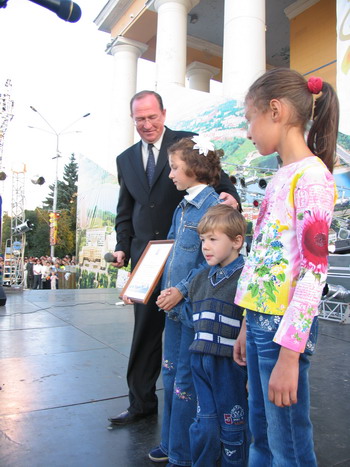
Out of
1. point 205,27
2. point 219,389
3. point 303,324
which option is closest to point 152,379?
point 219,389

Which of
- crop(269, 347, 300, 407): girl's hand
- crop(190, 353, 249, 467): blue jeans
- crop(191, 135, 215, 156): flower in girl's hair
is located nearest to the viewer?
crop(269, 347, 300, 407): girl's hand

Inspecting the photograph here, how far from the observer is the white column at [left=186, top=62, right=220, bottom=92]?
18.7m

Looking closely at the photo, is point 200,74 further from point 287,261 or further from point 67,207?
point 67,207

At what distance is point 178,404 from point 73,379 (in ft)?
5.24

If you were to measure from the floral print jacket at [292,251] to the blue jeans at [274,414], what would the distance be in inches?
3.1

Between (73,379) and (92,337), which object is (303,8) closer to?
(92,337)

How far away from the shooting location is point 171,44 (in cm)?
1231

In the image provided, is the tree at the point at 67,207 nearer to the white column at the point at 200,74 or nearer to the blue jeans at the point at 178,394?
the white column at the point at 200,74

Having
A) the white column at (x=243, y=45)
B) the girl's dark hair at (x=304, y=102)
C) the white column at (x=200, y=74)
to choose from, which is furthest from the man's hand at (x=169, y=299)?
the white column at (x=200, y=74)

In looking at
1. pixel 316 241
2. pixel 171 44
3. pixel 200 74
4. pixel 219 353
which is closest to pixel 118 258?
pixel 219 353

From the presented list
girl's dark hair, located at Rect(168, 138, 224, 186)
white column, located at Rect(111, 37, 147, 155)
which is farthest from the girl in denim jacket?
white column, located at Rect(111, 37, 147, 155)

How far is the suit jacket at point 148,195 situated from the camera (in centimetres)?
243

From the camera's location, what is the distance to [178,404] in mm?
1849

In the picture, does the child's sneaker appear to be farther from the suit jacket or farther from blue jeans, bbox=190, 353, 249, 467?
the suit jacket
